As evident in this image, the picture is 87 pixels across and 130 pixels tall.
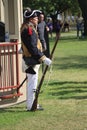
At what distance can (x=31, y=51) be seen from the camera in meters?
9.29

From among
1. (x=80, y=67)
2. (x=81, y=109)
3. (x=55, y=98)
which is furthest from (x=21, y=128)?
(x=80, y=67)

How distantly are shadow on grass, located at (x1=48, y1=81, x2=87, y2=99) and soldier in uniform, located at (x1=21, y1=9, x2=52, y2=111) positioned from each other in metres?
2.18

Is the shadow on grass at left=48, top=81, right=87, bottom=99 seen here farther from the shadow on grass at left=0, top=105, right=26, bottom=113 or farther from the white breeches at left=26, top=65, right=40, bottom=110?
the white breeches at left=26, top=65, right=40, bottom=110

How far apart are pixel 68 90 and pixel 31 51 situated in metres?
3.76

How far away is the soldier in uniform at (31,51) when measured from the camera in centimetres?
930

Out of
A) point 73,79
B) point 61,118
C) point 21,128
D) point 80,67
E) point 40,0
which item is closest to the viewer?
Answer: point 21,128

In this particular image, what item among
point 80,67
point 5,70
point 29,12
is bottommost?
point 80,67

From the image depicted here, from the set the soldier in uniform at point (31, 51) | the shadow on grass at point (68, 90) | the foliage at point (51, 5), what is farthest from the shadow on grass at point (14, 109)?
the foliage at point (51, 5)

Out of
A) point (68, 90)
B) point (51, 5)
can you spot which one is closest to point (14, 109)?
point (68, 90)

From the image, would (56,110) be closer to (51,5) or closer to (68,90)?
(68,90)

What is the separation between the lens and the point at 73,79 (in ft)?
49.6

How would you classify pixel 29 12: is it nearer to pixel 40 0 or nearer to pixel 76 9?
pixel 40 0

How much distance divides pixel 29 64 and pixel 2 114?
114 cm

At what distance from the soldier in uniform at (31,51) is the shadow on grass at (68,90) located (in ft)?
7.15
